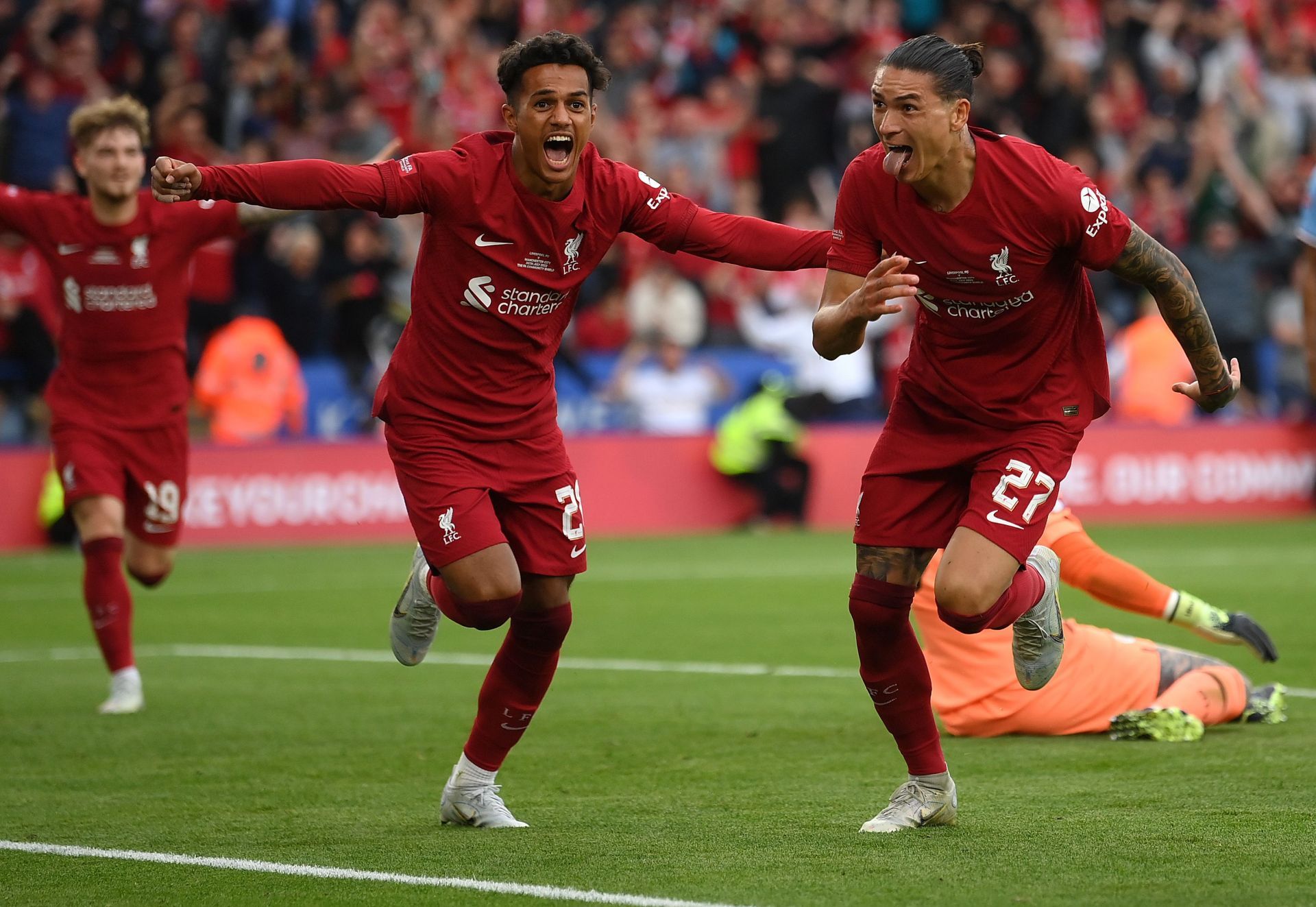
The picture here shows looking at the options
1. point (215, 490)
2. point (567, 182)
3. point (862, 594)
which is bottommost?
point (215, 490)

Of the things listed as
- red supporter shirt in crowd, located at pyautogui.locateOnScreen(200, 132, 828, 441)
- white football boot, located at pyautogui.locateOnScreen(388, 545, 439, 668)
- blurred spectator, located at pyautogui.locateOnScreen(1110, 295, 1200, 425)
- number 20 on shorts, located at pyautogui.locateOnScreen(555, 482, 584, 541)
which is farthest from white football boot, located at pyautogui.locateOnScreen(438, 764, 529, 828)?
blurred spectator, located at pyautogui.locateOnScreen(1110, 295, 1200, 425)

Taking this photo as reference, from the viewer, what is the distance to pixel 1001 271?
5.91 metres

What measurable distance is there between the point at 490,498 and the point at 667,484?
1327 cm

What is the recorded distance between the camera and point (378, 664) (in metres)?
10.9

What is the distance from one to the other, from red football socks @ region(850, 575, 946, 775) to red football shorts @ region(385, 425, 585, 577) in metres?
0.96

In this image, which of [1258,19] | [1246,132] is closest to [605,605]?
[1246,132]

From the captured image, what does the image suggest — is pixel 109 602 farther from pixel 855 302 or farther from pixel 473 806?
pixel 855 302

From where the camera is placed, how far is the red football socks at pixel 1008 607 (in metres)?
5.89

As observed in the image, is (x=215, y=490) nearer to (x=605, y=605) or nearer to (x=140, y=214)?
(x=605, y=605)

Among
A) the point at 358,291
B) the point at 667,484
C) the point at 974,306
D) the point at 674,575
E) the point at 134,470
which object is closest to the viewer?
the point at 974,306

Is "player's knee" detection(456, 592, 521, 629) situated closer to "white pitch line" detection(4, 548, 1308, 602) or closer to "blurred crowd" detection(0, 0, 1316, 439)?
"white pitch line" detection(4, 548, 1308, 602)

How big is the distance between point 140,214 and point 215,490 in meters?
8.83

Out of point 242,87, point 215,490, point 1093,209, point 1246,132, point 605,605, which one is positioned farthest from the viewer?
point 1246,132

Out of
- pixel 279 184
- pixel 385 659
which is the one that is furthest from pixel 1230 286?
pixel 279 184
